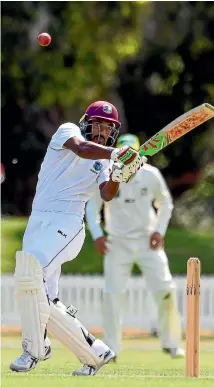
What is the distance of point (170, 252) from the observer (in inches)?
635

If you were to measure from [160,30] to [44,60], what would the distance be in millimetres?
2511

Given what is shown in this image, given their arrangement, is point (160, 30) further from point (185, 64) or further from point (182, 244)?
point (182, 244)

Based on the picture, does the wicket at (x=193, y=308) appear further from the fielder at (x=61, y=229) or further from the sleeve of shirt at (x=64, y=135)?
the sleeve of shirt at (x=64, y=135)

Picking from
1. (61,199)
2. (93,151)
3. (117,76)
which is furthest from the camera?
(117,76)

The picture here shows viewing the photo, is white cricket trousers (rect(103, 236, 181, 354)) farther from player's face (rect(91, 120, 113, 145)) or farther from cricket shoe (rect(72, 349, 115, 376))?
player's face (rect(91, 120, 113, 145))

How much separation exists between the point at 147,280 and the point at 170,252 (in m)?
6.60

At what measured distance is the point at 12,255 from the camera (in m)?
16.3

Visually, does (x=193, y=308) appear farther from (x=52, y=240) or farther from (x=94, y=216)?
(x=94, y=216)

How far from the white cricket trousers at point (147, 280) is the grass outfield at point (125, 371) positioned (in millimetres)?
215

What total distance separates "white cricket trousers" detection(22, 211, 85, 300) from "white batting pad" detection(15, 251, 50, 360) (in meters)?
0.07

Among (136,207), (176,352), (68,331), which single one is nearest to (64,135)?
(68,331)

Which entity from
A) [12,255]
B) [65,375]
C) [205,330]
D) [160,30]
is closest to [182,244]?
[12,255]

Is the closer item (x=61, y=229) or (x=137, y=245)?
(x=61, y=229)

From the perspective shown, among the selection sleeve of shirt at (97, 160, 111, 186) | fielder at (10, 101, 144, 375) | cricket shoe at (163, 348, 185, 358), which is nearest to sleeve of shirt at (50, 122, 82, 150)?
fielder at (10, 101, 144, 375)
